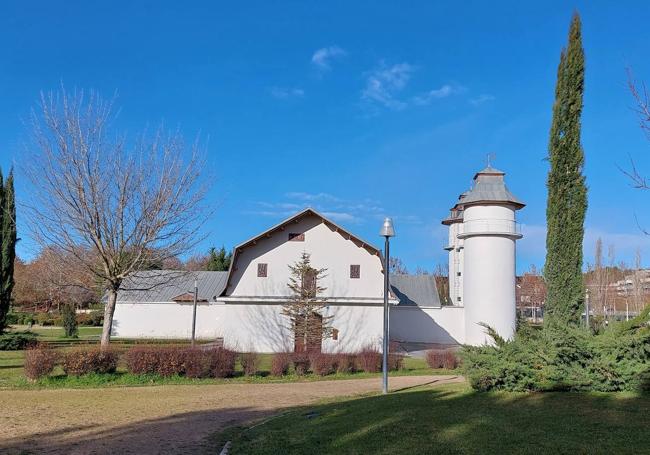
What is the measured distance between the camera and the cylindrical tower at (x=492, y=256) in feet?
95.9

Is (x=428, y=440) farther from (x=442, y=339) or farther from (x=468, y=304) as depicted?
(x=442, y=339)

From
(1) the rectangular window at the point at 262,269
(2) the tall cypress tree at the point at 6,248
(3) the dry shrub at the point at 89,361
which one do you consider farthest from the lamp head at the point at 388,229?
(2) the tall cypress tree at the point at 6,248

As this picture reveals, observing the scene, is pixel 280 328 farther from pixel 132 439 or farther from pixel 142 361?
pixel 132 439

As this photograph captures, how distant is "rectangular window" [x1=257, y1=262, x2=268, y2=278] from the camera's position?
2848 centimetres

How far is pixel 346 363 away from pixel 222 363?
4.60m

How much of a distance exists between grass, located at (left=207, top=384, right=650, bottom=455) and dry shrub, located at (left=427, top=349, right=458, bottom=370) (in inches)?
402

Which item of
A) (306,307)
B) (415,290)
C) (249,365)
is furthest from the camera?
(415,290)

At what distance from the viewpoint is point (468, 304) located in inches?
1196

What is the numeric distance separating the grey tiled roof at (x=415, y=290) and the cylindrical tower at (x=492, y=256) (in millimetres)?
8568

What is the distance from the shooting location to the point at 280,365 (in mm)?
18266

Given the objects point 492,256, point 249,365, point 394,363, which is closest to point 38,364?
point 249,365

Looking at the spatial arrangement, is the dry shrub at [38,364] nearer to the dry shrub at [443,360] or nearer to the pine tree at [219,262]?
the dry shrub at [443,360]

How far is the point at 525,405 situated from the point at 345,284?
19.3 metres

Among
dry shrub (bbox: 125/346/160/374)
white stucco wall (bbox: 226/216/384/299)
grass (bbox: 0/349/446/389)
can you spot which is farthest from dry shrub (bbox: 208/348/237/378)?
white stucco wall (bbox: 226/216/384/299)
